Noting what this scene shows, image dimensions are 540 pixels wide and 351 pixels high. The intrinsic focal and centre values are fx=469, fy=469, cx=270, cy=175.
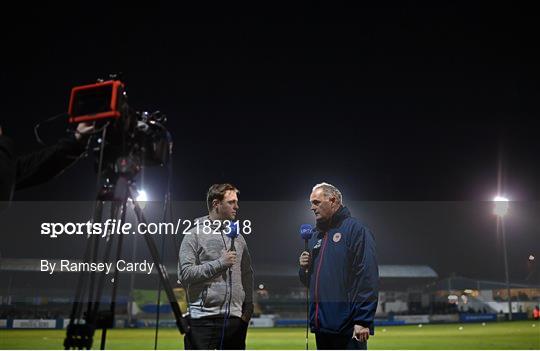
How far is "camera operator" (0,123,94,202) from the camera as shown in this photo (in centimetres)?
218

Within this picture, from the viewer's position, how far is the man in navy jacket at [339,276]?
305 centimetres

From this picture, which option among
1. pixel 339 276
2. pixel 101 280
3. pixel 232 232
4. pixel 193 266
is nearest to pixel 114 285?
pixel 101 280

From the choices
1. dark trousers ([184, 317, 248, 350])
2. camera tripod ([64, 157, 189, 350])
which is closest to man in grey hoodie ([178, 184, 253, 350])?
dark trousers ([184, 317, 248, 350])

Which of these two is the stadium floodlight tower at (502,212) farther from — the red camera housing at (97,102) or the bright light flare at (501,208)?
the red camera housing at (97,102)

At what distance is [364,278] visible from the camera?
310 centimetres

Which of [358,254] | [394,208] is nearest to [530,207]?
[394,208]

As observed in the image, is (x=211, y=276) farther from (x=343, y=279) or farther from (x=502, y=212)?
(x=502, y=212)

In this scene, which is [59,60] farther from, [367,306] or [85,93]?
[367,306]

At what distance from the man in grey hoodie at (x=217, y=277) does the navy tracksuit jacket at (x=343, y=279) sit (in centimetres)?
50

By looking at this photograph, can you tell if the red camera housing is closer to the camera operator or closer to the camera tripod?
the camera operator

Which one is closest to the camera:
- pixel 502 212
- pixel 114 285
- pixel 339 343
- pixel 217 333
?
pixel 114 285

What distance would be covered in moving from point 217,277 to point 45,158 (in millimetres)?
1389

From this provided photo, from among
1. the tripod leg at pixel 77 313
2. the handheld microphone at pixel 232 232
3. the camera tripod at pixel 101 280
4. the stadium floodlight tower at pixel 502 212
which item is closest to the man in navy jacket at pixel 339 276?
the handheld microphone at pixel 232 232

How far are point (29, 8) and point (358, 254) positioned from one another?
237 inches
